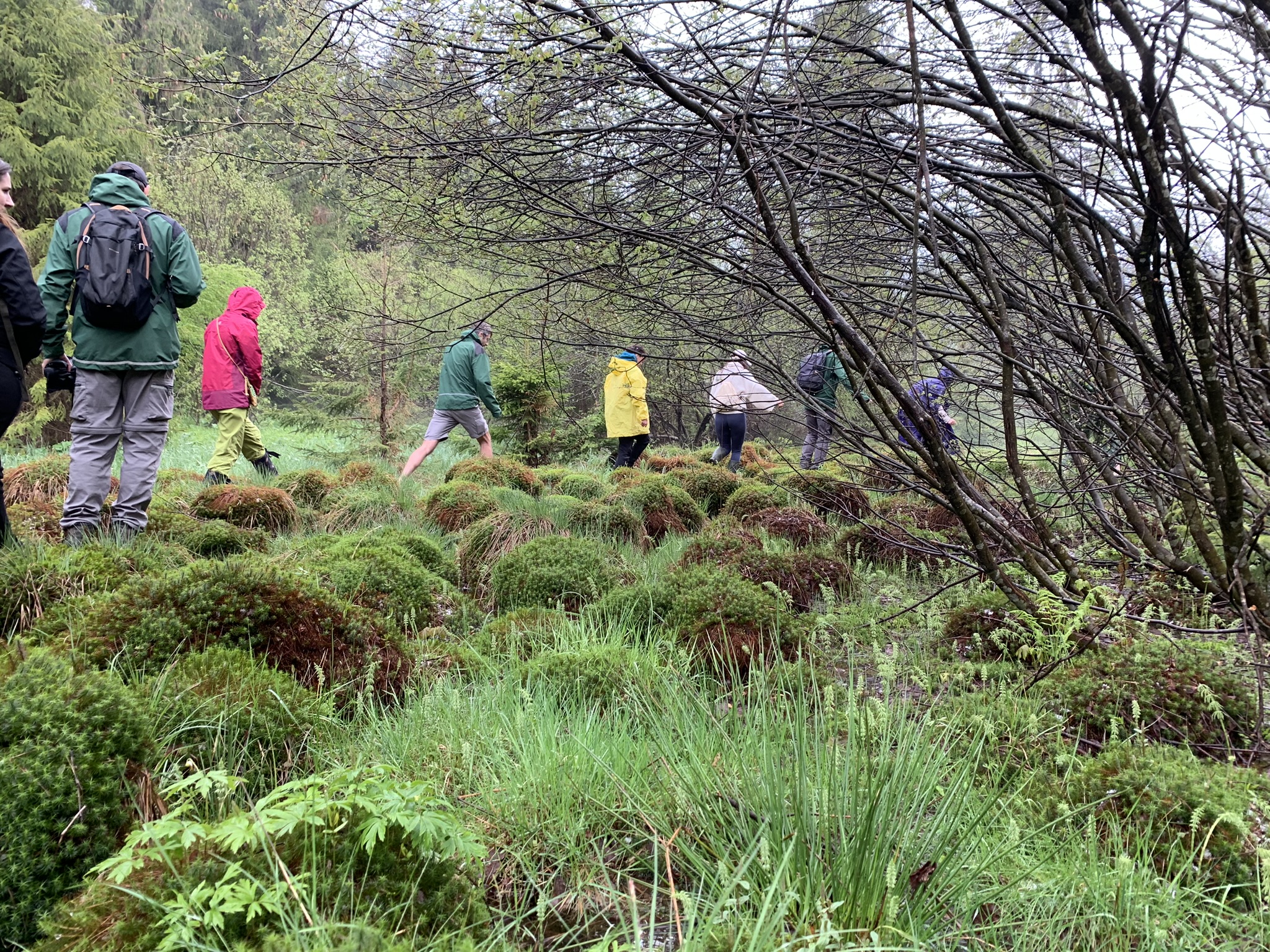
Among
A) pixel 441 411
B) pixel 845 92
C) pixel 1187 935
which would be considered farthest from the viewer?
pixel 441 411

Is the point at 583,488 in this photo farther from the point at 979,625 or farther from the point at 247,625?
the point at 247,625

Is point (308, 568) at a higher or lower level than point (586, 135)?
lower

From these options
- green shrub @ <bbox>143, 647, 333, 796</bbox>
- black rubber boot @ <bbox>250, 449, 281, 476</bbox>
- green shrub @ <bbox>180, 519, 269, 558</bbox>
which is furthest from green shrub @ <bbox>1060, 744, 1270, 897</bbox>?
black rubber boot @ <bbox>250, 449, 281, 476</bbox>

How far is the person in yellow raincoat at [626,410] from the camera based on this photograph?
8.62 m

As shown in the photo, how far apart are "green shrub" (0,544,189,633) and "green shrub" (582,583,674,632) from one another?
90.4 inches

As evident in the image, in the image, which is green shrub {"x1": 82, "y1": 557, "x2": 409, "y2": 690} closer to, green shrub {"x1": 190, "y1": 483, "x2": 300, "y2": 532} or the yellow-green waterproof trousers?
green shrub {"x1": 190, "y1": 483, "x2": 300, "y2": 532}

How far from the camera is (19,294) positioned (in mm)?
3494

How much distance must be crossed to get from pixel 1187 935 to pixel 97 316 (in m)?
5.35

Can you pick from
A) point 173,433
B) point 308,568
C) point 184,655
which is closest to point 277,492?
point 308,568

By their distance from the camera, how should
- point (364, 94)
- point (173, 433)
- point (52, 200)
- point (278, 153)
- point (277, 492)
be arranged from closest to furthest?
point (364, 94) → point (278, 153) → point (277, 492) → point (52, 200) → point (173, 433)

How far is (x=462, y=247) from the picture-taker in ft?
12.0

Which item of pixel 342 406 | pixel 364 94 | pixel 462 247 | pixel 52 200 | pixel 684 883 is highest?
pixel 52 200

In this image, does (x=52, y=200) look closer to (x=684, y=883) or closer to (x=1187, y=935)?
(x=684, y=883)

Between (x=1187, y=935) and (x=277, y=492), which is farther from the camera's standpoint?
(x=277, y=492)
